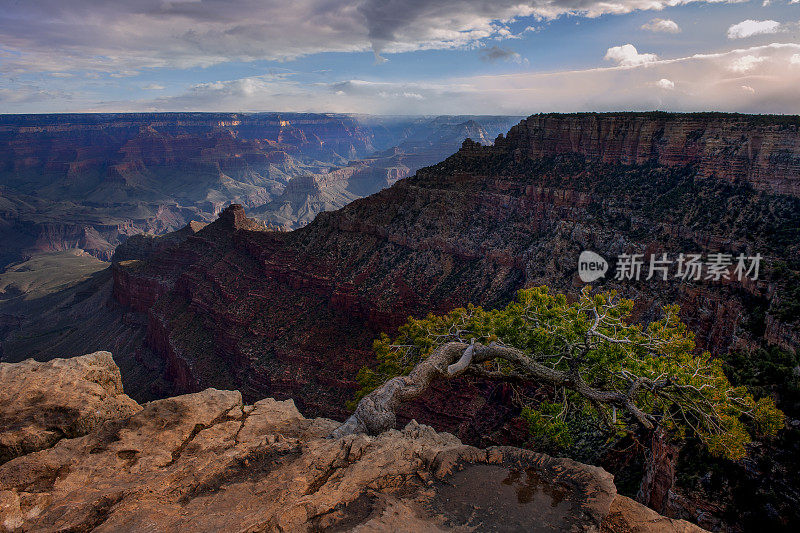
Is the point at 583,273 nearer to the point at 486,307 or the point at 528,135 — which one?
the point at 486,307

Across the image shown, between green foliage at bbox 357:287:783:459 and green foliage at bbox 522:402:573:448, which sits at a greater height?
green foliage at bbox 357:287:783:459

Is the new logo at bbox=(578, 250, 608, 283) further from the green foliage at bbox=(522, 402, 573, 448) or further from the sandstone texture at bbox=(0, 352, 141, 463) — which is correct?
the sandstone texture at bbox=(0, 352, 141, 463)

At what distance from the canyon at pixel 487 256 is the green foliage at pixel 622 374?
11.4 meters

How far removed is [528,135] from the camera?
6538cm

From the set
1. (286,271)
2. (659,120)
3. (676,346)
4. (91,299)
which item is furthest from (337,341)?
(91,299)

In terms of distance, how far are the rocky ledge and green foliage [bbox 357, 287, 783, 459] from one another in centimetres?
467

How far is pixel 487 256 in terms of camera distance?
5500cm

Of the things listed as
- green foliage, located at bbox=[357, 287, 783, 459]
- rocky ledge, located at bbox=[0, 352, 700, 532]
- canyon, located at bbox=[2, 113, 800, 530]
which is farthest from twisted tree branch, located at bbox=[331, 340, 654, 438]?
canyon, located at bbox=[2, 113, 800, 530]

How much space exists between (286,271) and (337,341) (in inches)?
667

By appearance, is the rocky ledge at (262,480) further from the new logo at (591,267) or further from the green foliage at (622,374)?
the new logo at (591,267)

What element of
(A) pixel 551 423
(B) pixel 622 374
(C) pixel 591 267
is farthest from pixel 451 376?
(C) pixel 591 267

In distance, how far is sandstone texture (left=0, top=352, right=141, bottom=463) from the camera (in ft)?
42.6

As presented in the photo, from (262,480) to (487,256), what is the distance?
47.0m

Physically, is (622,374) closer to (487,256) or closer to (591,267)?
(591,267)
